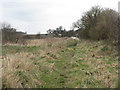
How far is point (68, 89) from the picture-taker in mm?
6938

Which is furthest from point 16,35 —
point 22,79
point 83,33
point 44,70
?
point 22,79

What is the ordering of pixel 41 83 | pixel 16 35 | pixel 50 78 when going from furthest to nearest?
pixel 16 35
pixel 50 78
pixel 41 83

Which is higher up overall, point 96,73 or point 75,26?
point 75,26

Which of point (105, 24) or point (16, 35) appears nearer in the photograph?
point (105, 24)

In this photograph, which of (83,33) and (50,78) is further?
(83,33)

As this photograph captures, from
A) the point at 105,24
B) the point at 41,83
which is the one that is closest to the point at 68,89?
the point at 41,83

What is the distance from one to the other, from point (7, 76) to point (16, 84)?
35 cm

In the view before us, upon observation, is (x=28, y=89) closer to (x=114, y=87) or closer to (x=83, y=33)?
(x=114, y=87)

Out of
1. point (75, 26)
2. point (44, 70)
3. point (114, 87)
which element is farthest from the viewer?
point (75, 26)

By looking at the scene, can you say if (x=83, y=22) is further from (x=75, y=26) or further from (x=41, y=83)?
(x=41, y=83)

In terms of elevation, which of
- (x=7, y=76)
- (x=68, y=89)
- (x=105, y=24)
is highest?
(x=105, y=24)

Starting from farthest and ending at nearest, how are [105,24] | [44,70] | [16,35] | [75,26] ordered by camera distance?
[75,26] < [16,35] < [105,24] < [44,70]

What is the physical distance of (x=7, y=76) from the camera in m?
6.35

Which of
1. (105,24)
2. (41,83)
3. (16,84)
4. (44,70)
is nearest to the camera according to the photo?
(16,84)
